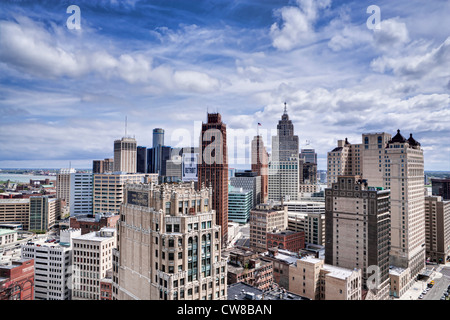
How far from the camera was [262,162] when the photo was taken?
352 feet

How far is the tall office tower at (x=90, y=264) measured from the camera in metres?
38.1

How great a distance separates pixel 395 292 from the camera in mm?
41062

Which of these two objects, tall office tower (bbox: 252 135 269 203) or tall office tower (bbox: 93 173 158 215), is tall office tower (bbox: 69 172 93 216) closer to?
tall office tower (bbox: 93 173 158 215)

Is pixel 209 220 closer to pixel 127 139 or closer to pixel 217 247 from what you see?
pixel 217 247

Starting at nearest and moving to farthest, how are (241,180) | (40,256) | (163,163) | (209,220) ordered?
(209,220)
(40,256)
(241,180)
(163,163)

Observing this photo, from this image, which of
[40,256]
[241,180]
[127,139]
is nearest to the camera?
[40,256]

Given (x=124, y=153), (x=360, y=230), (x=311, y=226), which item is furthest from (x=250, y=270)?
(x=124, y=153)

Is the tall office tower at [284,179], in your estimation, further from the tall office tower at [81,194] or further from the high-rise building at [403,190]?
the tall office tower at [81,194]

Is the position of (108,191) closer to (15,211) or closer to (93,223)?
(93,223)

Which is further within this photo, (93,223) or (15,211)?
(15,211)

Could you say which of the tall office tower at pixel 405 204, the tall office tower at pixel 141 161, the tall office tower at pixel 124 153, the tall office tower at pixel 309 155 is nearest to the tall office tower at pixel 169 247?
the tall office tower at pixel 405 204

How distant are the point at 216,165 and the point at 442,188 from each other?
63875 mm
